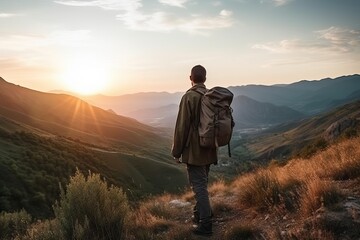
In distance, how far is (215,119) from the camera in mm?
5863

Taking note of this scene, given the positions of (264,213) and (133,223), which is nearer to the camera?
(264,213)

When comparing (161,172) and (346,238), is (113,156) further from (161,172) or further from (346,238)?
(346,238)

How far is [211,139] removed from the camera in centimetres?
586

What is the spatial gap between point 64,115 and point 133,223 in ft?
453

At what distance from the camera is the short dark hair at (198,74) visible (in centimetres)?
648

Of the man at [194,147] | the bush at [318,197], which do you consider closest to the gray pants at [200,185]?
the man at [194,147]

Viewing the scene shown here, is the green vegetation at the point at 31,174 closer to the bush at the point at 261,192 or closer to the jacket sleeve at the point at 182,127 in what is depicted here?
the bush at the point at 261,192

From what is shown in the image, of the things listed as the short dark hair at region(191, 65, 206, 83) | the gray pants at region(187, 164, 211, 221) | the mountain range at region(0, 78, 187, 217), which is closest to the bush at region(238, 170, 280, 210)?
the gray pants at region(187, 164, 211, 221)

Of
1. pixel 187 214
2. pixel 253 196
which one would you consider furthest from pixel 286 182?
pixel 187 214

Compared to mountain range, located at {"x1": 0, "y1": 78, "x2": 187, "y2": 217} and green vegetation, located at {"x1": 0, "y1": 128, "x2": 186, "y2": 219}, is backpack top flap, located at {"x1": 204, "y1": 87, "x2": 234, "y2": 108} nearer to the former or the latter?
green vegetation, located at {"x1": 0, "y1": 128, "x2": 186, "y2": 219}

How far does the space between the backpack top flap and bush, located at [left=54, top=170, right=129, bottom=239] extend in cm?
243

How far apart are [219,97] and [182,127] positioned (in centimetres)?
81

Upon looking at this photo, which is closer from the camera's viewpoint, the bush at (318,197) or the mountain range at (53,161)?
the bush at (318,197)

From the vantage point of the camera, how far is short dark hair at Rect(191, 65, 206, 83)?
6481mm
